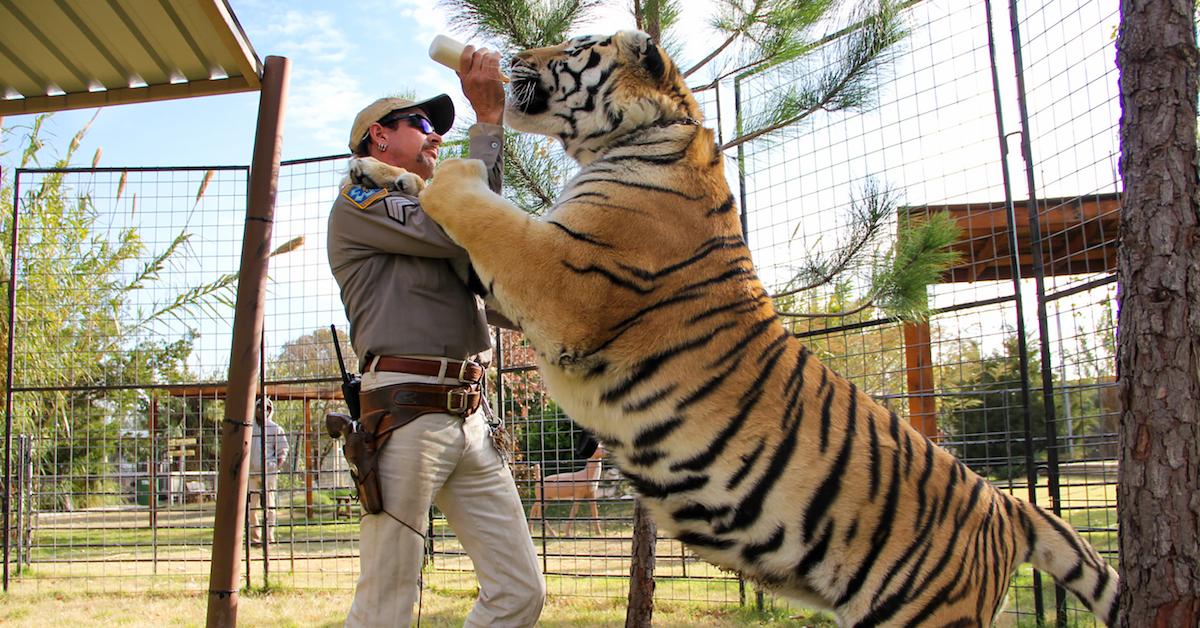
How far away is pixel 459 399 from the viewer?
317 cm

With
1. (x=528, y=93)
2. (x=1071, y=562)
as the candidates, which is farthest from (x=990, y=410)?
(x=528, y=93)

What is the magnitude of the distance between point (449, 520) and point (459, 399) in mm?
510

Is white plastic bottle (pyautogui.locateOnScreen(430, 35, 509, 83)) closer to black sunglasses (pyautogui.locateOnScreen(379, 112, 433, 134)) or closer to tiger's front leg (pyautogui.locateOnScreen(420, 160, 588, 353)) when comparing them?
black sunglasses (pyautogui.locateOnScreen(379, 112, 433, 134))

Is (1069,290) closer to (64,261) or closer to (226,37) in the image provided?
(226,37)

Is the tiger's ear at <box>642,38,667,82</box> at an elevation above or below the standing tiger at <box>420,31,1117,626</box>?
above

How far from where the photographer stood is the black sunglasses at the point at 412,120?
354 centimetres

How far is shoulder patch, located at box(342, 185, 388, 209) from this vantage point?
3092mm

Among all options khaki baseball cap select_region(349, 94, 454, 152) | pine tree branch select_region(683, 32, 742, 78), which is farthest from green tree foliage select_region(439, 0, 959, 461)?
khaki baseball cap select_region(349, 94, 454, 152)

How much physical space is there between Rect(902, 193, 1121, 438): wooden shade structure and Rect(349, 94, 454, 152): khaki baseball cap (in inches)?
132

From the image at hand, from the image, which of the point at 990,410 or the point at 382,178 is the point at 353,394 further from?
the point at 990,410

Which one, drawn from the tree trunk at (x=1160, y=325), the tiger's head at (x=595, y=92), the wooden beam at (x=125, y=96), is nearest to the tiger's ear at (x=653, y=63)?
the tiger's head at (x=595, y=92)

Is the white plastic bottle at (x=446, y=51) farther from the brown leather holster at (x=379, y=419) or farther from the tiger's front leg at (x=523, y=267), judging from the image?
the brown leather holster at (x=379, y=419)

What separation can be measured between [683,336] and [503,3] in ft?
11.2

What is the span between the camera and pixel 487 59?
128 inches
